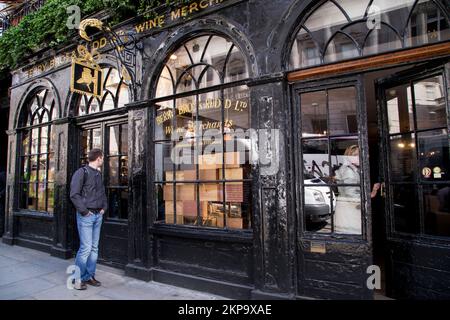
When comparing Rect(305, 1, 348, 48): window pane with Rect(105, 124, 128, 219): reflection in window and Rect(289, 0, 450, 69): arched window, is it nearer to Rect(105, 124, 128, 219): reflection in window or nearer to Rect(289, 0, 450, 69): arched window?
Rect(289, 0, 450, 69): arched window

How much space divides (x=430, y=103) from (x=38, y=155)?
7.74 meters

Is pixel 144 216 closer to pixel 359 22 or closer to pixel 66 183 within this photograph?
pixel 66 183

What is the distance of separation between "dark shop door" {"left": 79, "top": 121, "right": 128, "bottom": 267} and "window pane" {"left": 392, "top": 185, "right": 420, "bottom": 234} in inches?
166

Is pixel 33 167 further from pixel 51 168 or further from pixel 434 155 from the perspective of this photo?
pixel 434 155

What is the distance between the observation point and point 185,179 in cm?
475

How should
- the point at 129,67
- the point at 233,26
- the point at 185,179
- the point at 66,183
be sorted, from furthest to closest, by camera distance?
the point at 66,183
the point at 129,67
the point at 185,179
the point at 233,26

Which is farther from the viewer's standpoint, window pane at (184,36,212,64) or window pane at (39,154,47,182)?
window pane at (39,154,47,182)

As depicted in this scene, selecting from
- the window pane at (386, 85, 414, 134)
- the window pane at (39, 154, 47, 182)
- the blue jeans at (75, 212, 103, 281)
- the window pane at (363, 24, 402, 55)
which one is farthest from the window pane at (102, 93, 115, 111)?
the window pane at (386, 85, 414, 134)

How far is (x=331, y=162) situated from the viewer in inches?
146

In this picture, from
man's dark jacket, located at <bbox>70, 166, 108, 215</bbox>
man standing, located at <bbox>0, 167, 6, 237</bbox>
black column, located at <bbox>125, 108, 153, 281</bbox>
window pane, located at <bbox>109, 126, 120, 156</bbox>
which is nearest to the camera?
man's dark jacket, located at <bbox>70, 166, 108, 215</bbox>

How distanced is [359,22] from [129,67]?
363cm

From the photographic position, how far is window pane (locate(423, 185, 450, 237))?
3285 mm

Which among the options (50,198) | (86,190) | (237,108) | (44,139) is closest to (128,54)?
(237,108)
